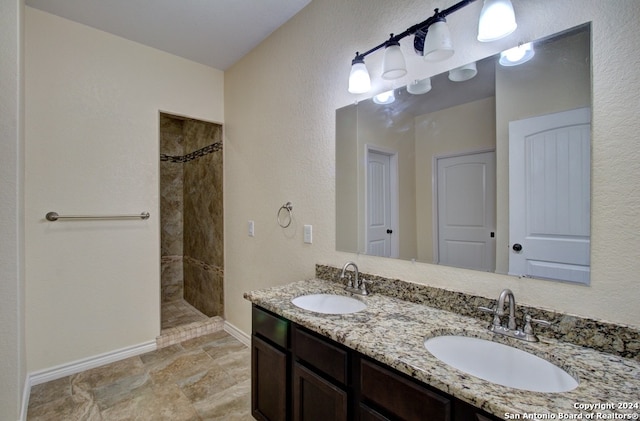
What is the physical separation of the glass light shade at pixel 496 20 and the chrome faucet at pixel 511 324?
0.95 m

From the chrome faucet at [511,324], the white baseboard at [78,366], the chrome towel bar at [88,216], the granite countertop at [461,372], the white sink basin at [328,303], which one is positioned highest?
the chrome towel bar at [88,216]

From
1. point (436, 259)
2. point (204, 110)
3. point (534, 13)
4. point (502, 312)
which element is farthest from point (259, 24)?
point (502, 312)

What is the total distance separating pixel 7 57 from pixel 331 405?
88.5 inches

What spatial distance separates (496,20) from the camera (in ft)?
3.58

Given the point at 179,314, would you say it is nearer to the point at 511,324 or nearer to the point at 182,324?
the point at 182,324

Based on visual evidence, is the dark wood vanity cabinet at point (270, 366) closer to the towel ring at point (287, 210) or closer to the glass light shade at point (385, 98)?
the towel ring at point (287, 210)

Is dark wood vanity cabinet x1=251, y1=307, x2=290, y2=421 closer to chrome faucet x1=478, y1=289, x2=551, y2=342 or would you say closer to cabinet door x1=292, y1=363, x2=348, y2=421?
cabinet door x1=292, y1=363, x2=348, y2=421

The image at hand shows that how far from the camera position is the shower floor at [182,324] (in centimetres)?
269

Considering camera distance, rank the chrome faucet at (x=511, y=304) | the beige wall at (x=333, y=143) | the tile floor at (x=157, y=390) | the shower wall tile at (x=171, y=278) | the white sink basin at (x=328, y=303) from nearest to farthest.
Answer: the beige wall at (x=333, y=143)
the chrome faucet at (x=511, y=304)
the white sink basin at (x=328, y=303)
the tile floor at (x=157, y=390)
the shower wall tile at (x=171, y=278)

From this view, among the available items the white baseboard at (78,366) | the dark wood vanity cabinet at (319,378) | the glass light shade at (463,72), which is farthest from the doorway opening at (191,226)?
the glass light shade at (463,72)

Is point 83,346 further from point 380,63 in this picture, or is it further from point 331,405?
point 380,63

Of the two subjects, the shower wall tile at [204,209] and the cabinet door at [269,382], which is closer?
the cabinet door at [269,382]

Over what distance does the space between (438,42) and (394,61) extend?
0.23m

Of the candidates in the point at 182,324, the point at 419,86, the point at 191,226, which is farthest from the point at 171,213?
the point at 419,86
